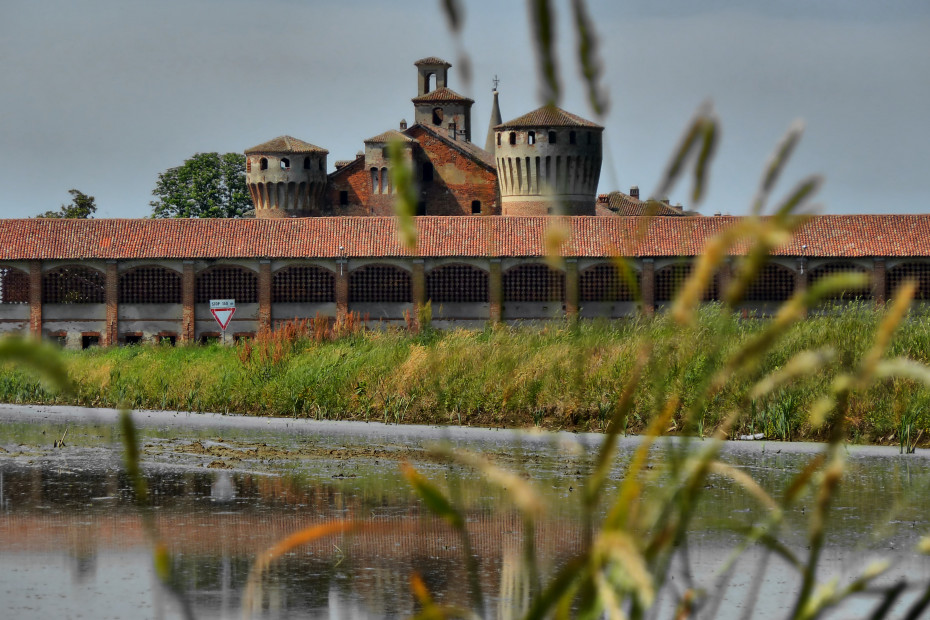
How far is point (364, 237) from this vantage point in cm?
3716

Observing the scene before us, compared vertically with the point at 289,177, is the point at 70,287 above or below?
below

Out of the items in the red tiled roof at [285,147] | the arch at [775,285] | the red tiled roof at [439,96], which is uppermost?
the red tiled roof at [439,96]

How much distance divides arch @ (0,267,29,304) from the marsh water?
77.9 feet

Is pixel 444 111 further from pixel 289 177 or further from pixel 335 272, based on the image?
pixel 335 272

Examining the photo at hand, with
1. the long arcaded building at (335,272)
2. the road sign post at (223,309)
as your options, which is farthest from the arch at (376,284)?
the road sign post at (223,309)

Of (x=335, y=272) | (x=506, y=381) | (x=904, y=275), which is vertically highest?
(x=335, y=272)

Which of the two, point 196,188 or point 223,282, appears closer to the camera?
point 223,282

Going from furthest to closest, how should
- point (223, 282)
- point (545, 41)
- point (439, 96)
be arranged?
point (439, 96)
point (223, 282)
point (545, 41)

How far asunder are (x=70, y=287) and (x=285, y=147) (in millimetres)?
12997

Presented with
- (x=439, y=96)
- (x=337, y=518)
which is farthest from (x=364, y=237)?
(x=337, y=518)

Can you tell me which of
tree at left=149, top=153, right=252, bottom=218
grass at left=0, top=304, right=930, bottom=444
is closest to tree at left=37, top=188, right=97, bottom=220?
tree at left=149, top=153, right=252, bottom=218

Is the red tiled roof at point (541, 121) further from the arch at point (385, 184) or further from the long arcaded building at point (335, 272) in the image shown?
the long arcaded building at point (335, 272)

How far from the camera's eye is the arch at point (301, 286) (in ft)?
120

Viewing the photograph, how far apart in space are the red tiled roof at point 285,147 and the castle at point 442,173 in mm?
35
